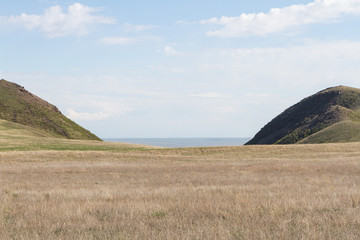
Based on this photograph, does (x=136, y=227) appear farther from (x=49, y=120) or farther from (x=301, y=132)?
(x=301, y=132)

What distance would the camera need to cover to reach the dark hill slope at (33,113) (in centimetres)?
15788

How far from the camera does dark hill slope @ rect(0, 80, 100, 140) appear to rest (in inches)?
6216

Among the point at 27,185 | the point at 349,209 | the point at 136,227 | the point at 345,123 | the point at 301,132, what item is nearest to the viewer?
the point at 136,227

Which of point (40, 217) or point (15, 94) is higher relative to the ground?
point (15, 94)

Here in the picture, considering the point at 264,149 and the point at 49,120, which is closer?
the point at 264,149

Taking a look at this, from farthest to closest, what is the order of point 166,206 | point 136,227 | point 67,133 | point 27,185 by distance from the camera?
point 67,133 < point 27,185 < point 166,206 < point 136,227

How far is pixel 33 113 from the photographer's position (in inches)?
6644

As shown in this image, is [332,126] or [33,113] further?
[33,113]

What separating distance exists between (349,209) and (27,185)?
A: 14.2 meters

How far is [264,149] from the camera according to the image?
5794 centimetres

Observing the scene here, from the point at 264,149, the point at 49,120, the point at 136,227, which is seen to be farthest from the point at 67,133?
the point at 136,227

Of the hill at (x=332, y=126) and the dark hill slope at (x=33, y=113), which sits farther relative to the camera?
the dark hill slope at (x=33, y=113)

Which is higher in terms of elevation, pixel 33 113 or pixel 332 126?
pixel 33 113

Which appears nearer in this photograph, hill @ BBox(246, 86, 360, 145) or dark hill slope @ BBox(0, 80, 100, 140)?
hill @ BBox(246, 86, 360, 145)
